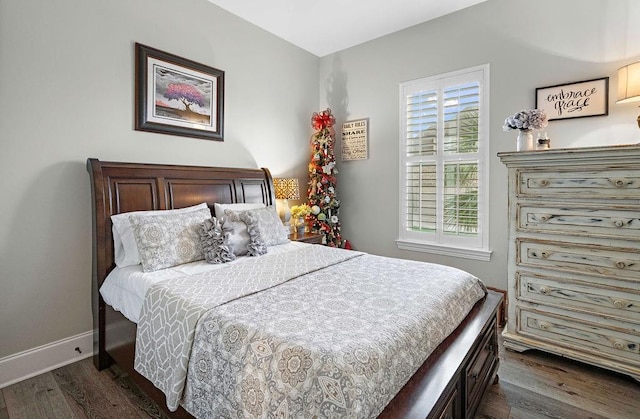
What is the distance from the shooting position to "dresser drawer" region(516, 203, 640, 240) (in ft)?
6.56

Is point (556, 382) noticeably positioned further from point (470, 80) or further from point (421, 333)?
point (470, 80)

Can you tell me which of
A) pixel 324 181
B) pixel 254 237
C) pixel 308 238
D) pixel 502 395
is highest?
pixel 324 181

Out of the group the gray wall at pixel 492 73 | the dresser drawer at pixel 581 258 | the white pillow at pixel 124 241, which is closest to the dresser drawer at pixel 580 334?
the dresser drawer at pixel 581 258

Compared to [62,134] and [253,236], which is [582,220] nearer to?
[253,236]

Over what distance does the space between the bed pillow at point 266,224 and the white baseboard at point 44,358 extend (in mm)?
1425

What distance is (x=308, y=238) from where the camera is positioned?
345 cm

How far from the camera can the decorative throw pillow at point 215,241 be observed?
224 cm

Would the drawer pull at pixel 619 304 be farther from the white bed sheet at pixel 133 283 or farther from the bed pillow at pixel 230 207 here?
the bed pillow at pixel 230 207

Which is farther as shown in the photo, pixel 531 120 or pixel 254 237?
pixel 254 237

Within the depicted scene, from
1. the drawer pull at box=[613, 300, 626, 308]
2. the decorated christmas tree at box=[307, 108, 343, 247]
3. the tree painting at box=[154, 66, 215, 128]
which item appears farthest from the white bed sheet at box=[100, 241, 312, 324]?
the drawer pull at box=[613, 300, 626, 308]

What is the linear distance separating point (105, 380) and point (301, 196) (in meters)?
2.72

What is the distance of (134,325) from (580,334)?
2874 millimetres

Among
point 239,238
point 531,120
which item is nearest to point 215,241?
point 239,238

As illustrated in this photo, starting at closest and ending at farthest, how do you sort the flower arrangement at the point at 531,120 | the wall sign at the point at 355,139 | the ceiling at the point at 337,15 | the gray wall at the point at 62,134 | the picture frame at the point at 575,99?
the gray wall at the point at 62,134 → the flower arrangement at the point at 531,120 → the picture frame at the point at 575,99 → the ceiling at the point at 337,15 → the wall sign at the point at 355,139
